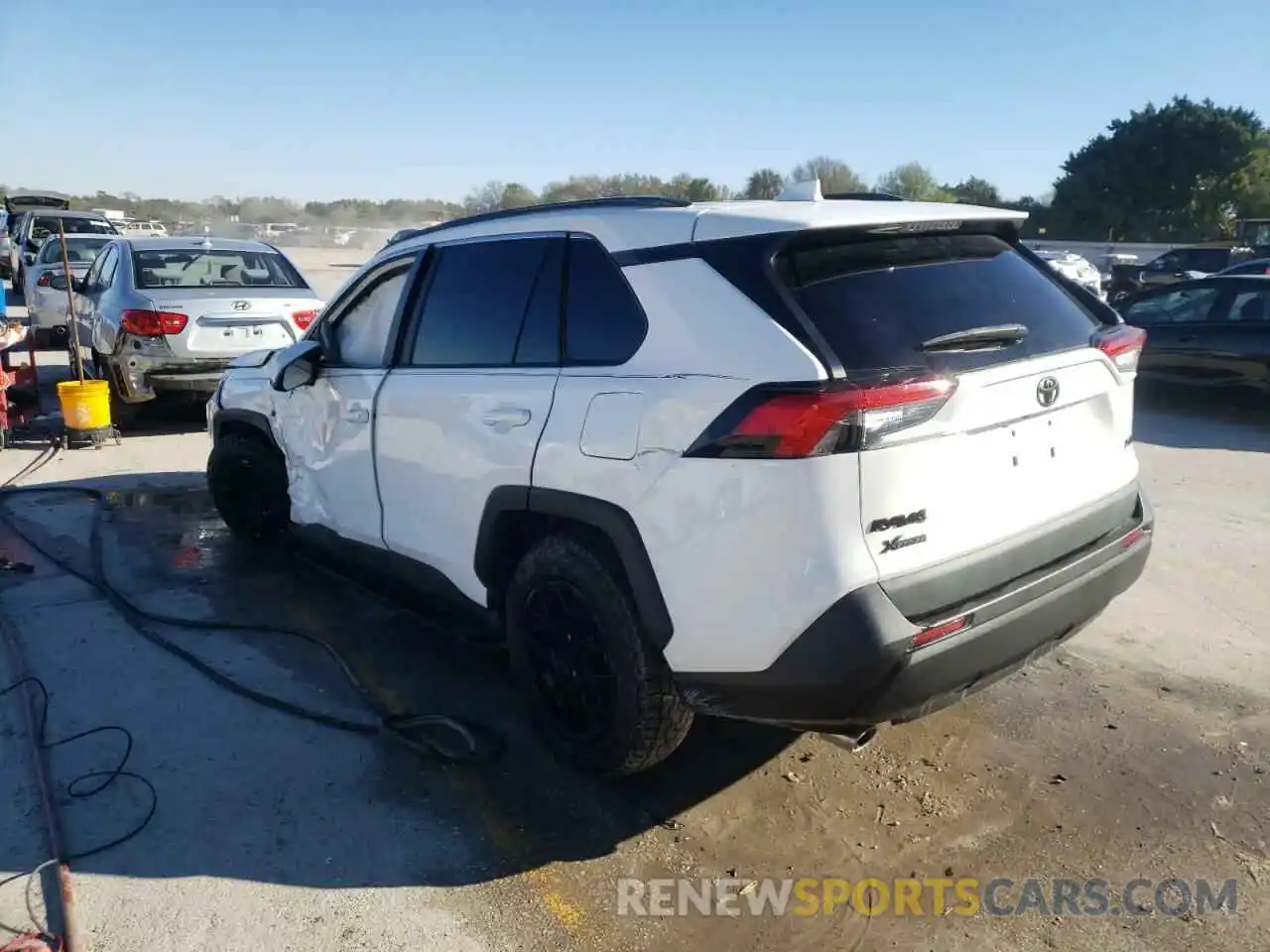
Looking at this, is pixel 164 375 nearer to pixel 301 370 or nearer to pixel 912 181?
pixel 301 370

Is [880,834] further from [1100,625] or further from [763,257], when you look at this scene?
[1100,625]

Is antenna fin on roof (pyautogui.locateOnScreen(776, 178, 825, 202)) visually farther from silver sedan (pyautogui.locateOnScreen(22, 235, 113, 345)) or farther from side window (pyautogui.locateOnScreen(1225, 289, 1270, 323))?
silver sedan (pyautogui.locateOnScreen(22, 235, 113, 345))

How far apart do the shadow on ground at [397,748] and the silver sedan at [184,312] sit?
2624mm

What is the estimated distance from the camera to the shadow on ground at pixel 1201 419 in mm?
8930

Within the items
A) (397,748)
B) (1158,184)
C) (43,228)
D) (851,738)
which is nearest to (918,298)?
(851,738)

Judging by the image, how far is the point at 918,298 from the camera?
289cm

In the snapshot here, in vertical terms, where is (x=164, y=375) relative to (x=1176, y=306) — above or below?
below

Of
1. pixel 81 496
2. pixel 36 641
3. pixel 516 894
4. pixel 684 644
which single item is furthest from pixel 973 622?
pixel 81 496

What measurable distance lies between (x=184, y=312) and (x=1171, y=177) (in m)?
54.4

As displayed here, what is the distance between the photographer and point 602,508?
3.01 meters

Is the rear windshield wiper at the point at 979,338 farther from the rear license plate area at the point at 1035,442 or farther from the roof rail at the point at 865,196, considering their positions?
the roof rail at the point at 865,196

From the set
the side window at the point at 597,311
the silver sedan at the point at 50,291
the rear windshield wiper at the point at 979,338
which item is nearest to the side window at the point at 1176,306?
the rear windshield wiper at the point at 979,338

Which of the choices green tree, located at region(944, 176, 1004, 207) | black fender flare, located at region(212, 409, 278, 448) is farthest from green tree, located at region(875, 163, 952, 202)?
black fender flare, located at region(212, 409, 278, 448)

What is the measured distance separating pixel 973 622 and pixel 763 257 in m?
1.17
